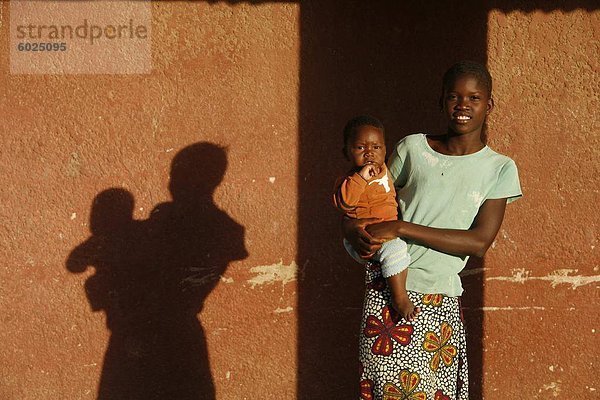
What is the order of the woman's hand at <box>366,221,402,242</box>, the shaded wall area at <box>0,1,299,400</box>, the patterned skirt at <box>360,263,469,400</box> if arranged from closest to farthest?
the woman's hand at <box>366,221,402,242</box>, the patterned skirt at <box>360,263,469,400</box>, the shaded wall area at <box>0,1,299,400</box>

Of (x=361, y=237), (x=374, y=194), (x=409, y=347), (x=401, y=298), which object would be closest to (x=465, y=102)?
(x=374, y=194)

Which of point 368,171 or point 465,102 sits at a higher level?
point 465,102

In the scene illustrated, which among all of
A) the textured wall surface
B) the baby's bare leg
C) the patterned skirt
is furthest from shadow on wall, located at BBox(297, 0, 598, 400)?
the baby's bare leg

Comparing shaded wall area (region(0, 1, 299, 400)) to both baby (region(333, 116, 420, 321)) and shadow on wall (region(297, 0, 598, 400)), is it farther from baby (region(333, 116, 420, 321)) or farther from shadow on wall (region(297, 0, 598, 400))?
baby (region(333, 116, 420, 321))

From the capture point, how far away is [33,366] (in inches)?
136

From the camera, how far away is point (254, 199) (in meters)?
3.44

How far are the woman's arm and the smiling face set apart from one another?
264 mm

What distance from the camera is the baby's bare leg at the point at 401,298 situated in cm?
237

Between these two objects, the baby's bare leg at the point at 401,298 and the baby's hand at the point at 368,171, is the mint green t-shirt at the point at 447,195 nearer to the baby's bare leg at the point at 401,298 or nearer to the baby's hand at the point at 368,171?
the baby's bare leg at the point at 401,298

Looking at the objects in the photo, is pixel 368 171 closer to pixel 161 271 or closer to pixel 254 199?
pixel 254 199

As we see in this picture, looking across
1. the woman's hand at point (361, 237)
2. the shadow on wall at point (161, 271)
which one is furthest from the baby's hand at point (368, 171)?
the shadow on wall at point (161, 271)

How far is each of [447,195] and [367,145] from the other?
1.01 ft

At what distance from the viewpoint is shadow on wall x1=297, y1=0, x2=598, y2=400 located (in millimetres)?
3385

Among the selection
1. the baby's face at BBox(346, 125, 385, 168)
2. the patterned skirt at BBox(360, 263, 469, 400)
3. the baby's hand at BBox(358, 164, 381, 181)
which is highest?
the baby's face at BBox(346, 125, 385, 168)
